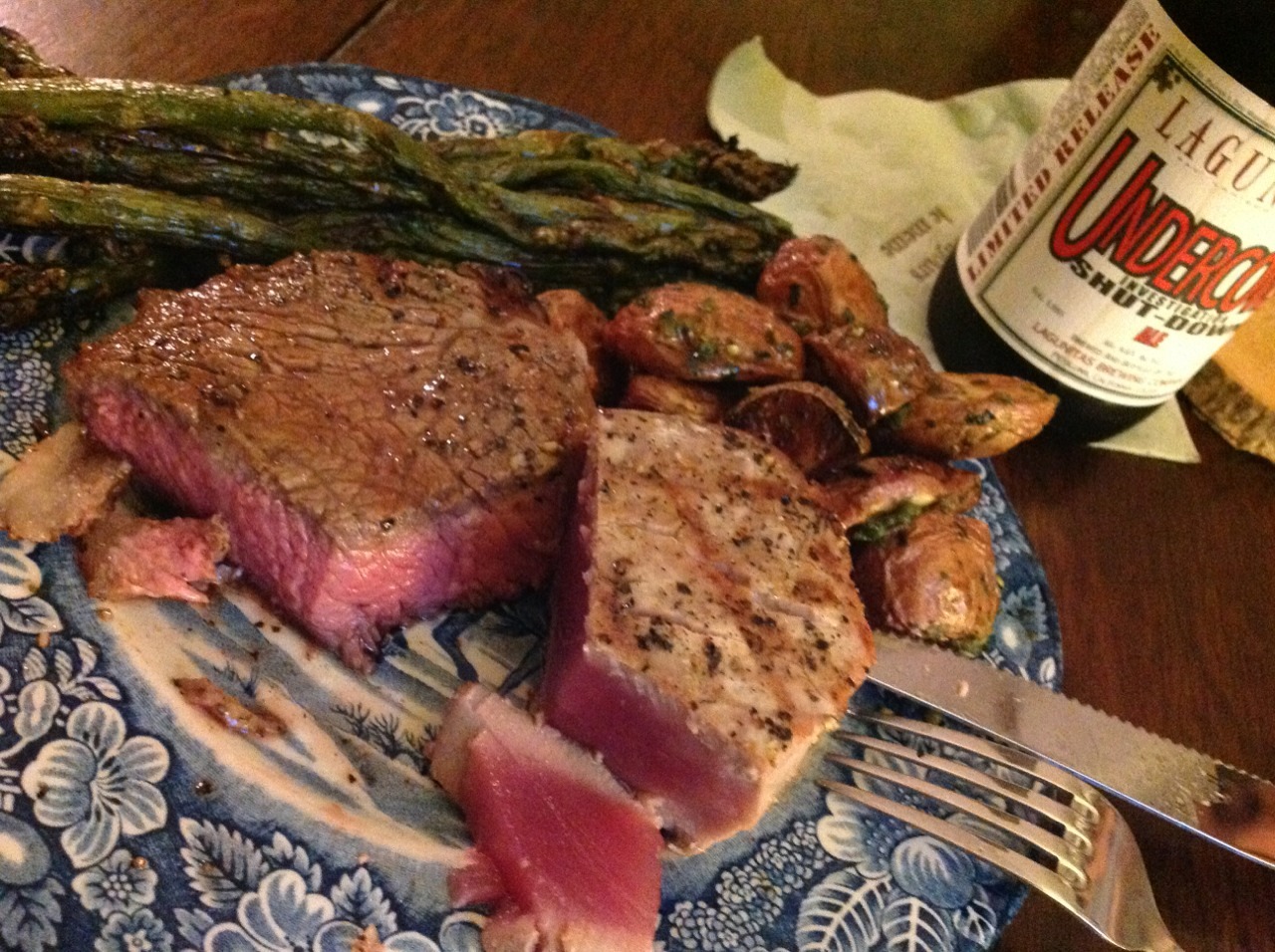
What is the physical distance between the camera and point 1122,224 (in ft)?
8.53

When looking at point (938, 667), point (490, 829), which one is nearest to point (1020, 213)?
point (938, 667)

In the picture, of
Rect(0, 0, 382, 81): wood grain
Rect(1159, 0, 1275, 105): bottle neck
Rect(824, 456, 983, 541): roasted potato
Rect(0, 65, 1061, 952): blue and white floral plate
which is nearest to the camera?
Rect(0, 65, 1061, 952): blue and white floral plate

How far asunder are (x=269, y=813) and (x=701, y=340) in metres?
1.45

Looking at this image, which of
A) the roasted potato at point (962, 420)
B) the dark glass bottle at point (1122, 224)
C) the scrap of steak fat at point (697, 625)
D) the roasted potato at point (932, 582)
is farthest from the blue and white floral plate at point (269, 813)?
the dark glass bottle at point (1122, 224)

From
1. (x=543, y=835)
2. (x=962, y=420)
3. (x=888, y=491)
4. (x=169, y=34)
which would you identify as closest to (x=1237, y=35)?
(x=962, y=420)

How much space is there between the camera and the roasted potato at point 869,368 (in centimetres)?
246

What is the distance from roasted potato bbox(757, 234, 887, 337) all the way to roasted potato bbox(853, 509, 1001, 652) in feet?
2.06

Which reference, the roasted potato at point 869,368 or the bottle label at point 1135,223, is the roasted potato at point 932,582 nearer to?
the roasted potato at point 869,368

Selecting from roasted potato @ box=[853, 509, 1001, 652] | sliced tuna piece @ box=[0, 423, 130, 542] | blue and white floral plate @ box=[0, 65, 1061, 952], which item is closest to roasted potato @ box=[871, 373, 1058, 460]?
roasted potato @ box=[853, 509, 1001, 652]

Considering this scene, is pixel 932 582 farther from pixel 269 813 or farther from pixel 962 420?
pixel 269 813

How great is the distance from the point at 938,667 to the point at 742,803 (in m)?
0.67

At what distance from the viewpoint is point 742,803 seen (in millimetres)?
1845

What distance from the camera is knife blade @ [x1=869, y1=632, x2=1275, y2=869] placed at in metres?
2.02

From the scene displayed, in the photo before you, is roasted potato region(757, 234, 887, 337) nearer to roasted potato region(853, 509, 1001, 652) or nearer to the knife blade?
roasted potato region(853, 509, 1001, 652)
